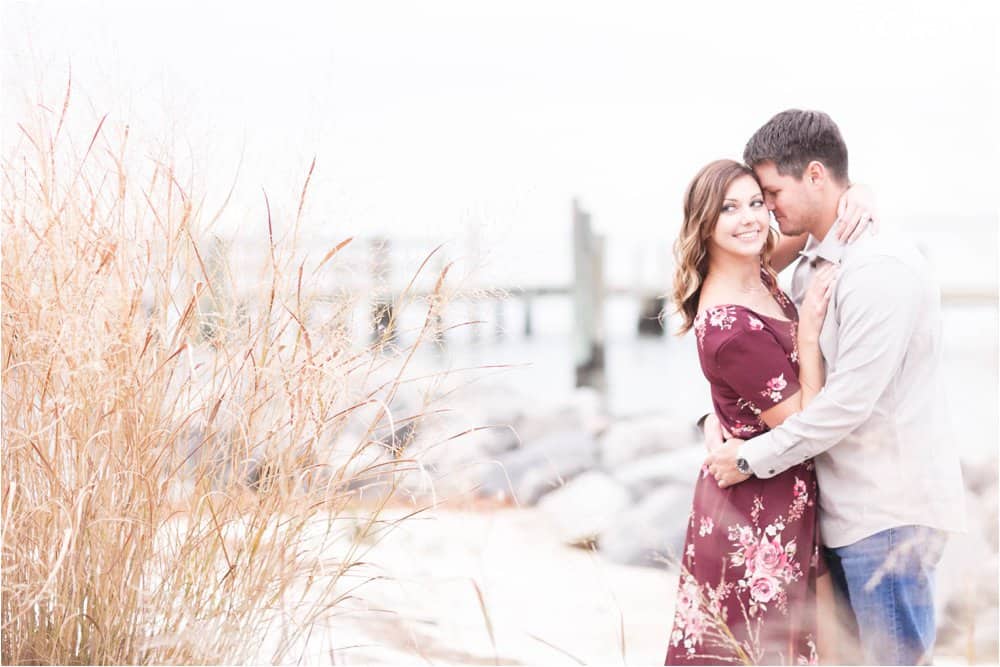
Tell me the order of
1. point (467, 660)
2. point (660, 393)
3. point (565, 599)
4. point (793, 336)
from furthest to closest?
point (660, 393), point (565, 599), point (467, 660), point (793, 336)

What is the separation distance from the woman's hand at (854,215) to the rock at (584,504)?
7.75 ft

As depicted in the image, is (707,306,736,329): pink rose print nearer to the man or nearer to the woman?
the woman

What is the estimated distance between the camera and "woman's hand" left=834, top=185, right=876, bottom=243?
1.71m

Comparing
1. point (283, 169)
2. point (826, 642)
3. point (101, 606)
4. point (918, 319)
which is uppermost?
point (283, 169)

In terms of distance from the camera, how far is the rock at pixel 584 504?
4.05 metres

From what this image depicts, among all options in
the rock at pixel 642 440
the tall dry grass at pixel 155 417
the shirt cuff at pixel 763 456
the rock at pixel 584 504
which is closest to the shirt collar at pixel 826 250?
the shirt cuff at pixel 763 456

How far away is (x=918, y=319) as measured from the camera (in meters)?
1.65

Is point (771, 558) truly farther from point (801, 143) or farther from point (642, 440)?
point (642, 440)

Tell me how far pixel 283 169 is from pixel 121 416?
525 mm

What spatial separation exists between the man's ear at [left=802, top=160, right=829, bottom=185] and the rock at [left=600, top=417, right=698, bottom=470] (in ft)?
10.3

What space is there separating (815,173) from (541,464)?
3.08 meters

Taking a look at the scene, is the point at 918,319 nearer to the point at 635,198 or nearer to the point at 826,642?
the point at 826,642

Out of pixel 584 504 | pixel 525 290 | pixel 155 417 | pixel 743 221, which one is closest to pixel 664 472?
pixel 584 504

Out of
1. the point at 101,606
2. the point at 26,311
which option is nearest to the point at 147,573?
the point at 101,606
